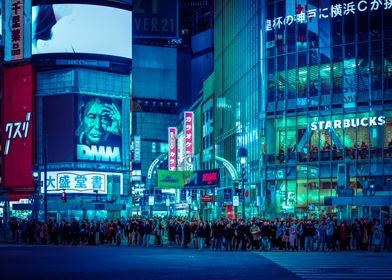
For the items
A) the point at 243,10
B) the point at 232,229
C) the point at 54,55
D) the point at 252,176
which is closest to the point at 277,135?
the point at 252,176

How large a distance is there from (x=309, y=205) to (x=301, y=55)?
13.2 meters

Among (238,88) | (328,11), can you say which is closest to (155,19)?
(238,88)

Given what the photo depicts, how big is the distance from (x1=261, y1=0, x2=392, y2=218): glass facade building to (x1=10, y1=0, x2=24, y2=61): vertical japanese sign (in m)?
36.2

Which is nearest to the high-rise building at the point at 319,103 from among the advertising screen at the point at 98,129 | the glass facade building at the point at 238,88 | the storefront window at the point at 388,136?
the storefront window at the point at 388,136

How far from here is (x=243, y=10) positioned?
252ft

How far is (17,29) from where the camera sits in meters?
91.5

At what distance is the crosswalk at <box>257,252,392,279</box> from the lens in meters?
22.7

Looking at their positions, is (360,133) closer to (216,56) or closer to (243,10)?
(243,10)

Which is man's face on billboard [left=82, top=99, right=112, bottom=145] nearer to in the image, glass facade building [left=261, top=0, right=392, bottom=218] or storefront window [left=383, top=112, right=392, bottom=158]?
glass facade building [left=261, top=0, right=392, bottom=218]

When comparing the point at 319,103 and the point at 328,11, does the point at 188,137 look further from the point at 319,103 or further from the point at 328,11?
the point at 328,11

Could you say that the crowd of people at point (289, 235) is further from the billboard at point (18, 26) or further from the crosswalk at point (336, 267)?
the billboard at point (18, 26)

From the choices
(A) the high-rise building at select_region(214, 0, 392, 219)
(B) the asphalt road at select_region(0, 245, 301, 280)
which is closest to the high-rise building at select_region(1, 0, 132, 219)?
(A) the high-rise building at select_region(214, 0, 392, 219)

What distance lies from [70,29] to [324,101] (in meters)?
38.2

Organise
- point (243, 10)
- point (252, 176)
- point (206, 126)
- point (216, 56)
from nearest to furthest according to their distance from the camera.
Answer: point (252, 176) < point (243, 10) < point (216, 56) < point (206, 126)
